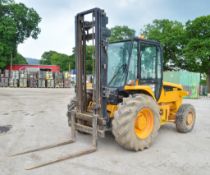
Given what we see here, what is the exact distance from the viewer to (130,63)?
6086 mm

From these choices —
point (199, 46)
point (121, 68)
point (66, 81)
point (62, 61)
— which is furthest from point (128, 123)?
point (62, 61)

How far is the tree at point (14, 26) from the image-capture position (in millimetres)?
35844

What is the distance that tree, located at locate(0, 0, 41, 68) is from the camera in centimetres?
3584

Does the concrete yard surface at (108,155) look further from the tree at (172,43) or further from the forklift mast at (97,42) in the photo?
→ the tree at (172,43)

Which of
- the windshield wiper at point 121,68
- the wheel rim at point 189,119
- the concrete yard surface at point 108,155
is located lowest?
the concrete yard surface at point 108,155

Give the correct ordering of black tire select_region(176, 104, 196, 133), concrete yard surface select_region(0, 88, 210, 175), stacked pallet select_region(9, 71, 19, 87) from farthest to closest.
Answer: stacked pallet select_region(9, 71, 19, 87) < black tire select_region(176, 104, 196, 133) < concrete yard surface select_region(0, 88, 210, 175)

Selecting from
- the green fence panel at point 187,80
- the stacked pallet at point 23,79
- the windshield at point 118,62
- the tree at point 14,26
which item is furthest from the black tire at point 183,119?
the tree at point 14,26

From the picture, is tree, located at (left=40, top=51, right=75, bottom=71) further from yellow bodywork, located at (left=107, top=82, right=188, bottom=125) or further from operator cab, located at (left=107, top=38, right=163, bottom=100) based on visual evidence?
operator cab, located at (left=107, top=38, right=163, bottom=100)

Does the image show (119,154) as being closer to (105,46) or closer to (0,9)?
(105,46)

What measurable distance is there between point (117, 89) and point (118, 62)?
69cm

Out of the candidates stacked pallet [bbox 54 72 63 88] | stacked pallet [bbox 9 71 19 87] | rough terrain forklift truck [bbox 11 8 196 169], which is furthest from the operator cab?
stacked pallet [bbox 9 71 19 87]

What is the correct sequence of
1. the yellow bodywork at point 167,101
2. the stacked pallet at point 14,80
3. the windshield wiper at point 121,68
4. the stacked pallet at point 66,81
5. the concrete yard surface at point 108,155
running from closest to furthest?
the concrete yard surface at point 108,155, the windshield wiper at point 121,68, the yellow bodywork at point 167,101, the stacked pallet at point 14,80, the stacked pallet at point 66,81

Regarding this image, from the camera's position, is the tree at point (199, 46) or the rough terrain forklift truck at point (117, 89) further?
the tree at point (199, 46)

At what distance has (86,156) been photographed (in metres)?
5.37
